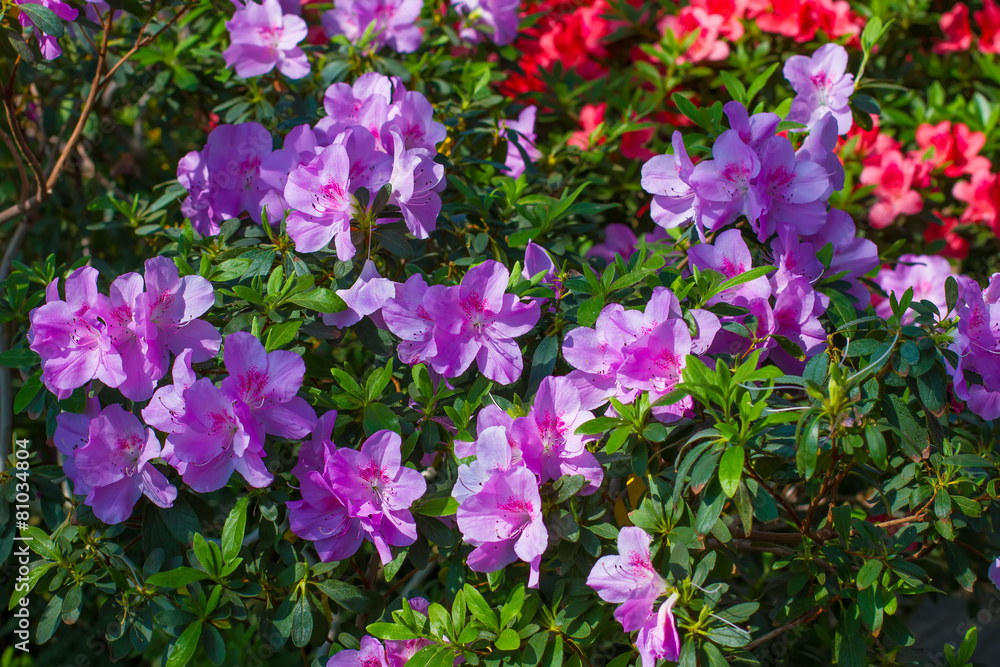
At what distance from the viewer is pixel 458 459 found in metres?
1.19

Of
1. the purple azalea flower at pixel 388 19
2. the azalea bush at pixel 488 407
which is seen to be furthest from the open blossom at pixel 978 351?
the purple azalea flower at pixel 388 19

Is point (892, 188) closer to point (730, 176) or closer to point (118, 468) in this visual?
point (730, 176)

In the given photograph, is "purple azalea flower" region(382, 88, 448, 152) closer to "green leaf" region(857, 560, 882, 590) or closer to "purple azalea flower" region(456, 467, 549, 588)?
"purple azalea flower" region(456, 467, 549, 588)

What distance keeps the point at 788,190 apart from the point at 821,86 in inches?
15.3

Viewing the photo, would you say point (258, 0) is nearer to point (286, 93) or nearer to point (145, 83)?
point (286, 93)

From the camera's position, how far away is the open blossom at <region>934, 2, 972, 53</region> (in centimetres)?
232

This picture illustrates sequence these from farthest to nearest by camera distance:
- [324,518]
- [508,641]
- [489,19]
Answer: [489,19]
[324,518]
[508,641]

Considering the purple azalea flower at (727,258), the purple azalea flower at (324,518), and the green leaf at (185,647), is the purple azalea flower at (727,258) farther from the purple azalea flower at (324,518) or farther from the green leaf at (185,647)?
the green leaf at (185,647)

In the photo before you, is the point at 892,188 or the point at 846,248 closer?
the point at 846,248

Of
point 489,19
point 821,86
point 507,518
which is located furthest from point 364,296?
point 489,19

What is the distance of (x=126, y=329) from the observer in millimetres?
1210

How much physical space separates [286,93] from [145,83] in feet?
1.57

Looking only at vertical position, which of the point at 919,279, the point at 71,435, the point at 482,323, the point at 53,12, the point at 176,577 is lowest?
the point at 919,279

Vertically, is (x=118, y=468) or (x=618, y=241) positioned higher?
(x=118, y=468)
